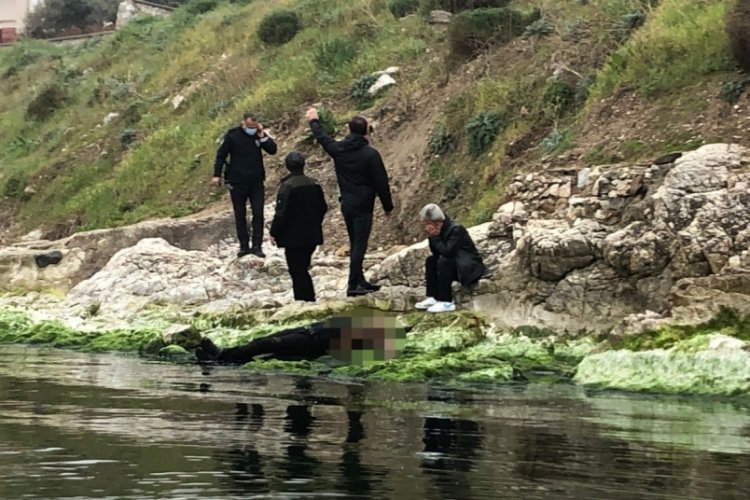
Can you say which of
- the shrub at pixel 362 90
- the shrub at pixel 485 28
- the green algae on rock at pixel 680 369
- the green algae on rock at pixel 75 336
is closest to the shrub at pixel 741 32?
the green algae on rock at pixel 680 369

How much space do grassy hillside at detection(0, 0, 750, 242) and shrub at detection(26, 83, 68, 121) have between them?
0.21ft

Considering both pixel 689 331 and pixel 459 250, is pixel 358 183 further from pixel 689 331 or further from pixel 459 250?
pixel 689 331

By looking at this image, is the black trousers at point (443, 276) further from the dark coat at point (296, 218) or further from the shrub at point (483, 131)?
the shrub at point (483, 131)

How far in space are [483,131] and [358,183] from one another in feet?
20.1

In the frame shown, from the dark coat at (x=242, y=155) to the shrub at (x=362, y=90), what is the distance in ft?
25.8

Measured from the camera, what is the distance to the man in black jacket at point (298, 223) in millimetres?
14680

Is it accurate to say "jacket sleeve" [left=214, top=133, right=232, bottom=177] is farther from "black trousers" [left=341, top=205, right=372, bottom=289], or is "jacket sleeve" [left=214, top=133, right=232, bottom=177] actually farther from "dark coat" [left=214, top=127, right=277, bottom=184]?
"black trousers" [left=341, top=205, right=372, bottom=289]

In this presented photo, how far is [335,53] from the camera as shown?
1129 inches

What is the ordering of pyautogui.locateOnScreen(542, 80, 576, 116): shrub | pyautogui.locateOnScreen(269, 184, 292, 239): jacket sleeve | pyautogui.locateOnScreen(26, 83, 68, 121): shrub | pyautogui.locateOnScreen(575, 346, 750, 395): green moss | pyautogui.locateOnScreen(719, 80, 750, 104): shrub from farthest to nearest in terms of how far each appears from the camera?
1. pyautogui.locateOnScreen(26, 83, 68, 121): shrub
2. pyautogui.locateOnScreen(542, 80, 576, 116): shrub
3. pyautogui.locateOnScreen(719, 80, 750, 104): shrub
4. pyautogui.locateOnScreen(269, 184, 292, 239): jacket sleeve
5. pyautogui.locateOnScreen(575, 346, 750, 395): green moss

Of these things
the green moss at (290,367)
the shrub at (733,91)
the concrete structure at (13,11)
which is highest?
→ the concrete structure at (13,11)

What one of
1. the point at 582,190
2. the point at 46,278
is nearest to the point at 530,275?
the point at 582,190

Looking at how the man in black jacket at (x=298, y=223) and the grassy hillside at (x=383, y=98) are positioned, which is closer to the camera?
the man in black jacket at (x=298, y=223)

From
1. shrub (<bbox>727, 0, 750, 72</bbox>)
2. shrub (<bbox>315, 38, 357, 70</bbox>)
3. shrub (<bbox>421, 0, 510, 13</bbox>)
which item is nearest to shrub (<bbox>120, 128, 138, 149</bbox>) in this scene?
shrub (<bbox>315, 38, 357, 70</bbox>)

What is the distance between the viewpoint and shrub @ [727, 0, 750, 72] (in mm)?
15570
